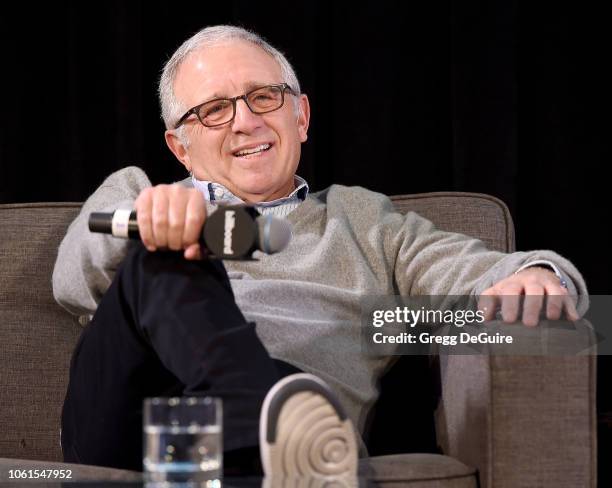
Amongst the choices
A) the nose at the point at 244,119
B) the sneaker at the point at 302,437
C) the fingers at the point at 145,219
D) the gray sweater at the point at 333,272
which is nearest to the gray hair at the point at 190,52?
the nose at the point at 244,119

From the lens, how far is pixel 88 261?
1.51 m

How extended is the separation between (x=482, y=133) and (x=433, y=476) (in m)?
1.19

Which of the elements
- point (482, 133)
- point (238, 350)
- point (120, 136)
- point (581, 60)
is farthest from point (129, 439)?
point (581, 60)

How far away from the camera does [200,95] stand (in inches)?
73.0

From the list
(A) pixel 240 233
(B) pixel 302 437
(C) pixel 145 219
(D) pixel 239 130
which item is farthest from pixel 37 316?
(B) pixel 302 437

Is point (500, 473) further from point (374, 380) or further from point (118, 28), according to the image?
point (118, 28)

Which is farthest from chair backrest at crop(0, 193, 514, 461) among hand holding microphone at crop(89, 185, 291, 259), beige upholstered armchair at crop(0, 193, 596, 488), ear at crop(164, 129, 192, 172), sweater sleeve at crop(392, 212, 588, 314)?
hand holding microphone at crop(89, 185, 291, 259)

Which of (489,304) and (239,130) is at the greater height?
(239,130)

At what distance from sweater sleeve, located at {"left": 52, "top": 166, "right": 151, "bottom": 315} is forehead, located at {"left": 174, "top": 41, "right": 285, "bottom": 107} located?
314 millimetres

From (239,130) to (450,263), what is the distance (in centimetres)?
49

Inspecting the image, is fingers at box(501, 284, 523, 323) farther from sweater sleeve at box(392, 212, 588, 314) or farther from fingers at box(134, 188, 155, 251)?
fingers at box(134, 188, 155, 251)

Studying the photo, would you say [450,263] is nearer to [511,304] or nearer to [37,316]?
[511,304]

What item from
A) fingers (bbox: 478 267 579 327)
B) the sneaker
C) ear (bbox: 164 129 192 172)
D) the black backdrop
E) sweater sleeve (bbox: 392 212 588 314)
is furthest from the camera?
the black backdrop

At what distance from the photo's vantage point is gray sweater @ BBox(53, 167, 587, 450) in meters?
1.53
